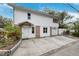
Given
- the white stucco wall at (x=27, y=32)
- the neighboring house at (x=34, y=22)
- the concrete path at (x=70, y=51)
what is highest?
the neighboring house at (x=34, y=22)

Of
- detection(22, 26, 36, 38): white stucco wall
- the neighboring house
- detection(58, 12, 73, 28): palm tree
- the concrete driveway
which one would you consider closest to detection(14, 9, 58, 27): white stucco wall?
the neighboring house

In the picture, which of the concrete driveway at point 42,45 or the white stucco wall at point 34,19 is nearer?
the concrete driveway at point 42,45

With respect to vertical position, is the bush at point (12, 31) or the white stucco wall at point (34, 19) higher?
the white stucco wall at point (34, 19)

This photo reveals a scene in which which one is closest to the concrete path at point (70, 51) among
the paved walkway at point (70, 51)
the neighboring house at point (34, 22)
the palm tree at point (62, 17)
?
the paved walkway at point (70, 51)

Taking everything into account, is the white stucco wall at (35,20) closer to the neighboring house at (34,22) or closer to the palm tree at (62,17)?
the neighboring house at (34,22)

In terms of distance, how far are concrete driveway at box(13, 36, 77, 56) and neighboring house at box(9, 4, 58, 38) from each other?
1.02 feet

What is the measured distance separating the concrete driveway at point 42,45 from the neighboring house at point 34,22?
1.02 feet

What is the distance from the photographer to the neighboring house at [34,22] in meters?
8.30

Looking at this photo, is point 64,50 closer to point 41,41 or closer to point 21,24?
point 41,41

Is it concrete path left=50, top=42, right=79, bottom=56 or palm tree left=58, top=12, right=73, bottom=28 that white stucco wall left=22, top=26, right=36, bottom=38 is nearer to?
palm tree left=58, top=12, right=73, bottom=28

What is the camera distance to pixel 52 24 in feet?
27.2

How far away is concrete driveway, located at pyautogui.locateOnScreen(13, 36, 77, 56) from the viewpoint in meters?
7.74

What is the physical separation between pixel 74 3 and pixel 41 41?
7.22ft

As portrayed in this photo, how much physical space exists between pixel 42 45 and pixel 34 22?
1.59 m
